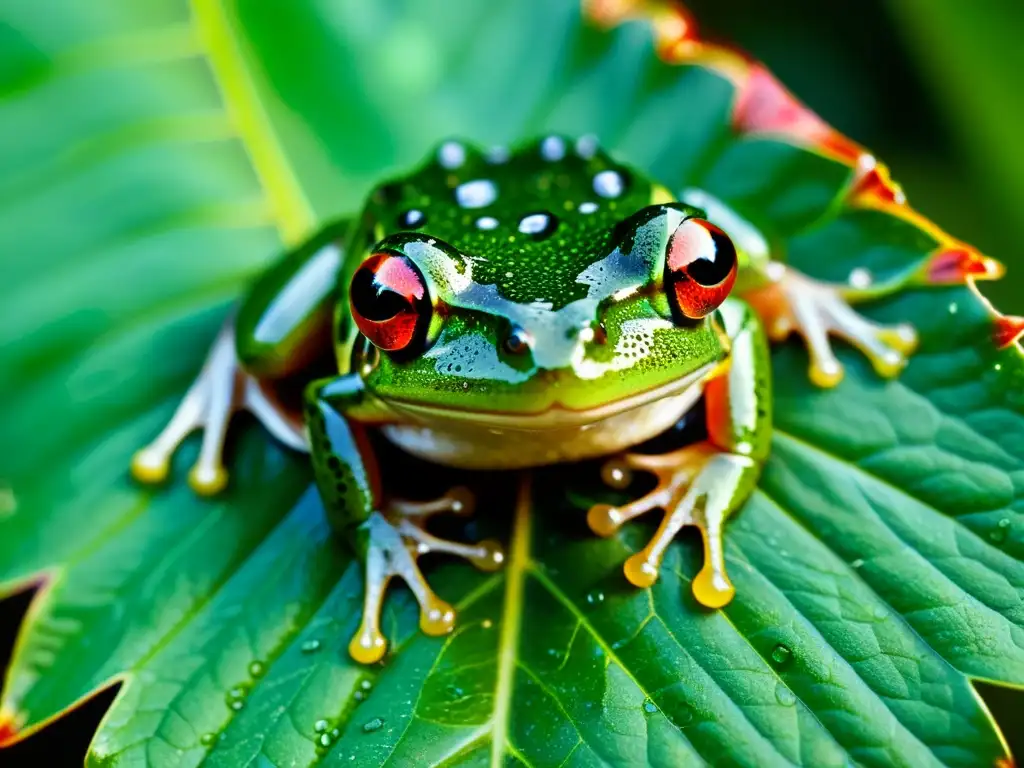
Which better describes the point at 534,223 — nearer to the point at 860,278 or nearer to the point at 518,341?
the point at 518,341

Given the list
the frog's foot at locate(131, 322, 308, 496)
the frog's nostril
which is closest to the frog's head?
the frog's nostril

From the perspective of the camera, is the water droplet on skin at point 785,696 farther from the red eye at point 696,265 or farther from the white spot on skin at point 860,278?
A: the white spot on skin at point 860,278

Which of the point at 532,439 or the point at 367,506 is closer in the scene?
the point at 532,439

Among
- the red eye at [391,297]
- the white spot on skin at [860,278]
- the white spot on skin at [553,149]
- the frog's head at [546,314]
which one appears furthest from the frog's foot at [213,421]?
the white spot on skin at [860,278]

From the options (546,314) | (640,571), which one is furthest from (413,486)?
(546,314)

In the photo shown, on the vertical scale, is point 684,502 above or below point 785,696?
above

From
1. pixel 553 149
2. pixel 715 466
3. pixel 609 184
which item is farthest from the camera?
pixel 553 149

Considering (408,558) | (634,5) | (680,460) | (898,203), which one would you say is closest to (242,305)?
(408,558)
